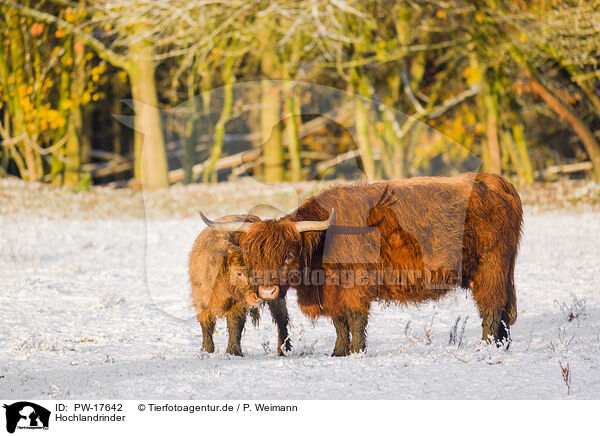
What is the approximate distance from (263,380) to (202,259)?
124cm

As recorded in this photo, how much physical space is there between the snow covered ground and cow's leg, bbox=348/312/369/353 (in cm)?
9

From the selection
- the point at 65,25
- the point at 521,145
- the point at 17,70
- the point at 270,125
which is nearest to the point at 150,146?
the point at 270,125

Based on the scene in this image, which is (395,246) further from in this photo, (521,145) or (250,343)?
(521,145)

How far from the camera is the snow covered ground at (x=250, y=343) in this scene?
4352 millimetres

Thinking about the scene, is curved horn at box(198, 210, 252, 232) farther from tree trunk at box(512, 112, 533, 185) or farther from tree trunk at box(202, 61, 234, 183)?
tree trunk at box(512, 112, 533, 185)

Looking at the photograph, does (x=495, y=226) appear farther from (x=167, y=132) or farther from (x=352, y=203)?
(x=167, y=132)

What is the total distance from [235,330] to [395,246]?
129 centimetres

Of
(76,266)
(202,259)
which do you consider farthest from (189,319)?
(76,266)

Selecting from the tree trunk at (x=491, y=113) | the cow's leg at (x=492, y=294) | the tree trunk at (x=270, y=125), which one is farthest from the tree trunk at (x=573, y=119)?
the cow's leg at (x=492, y=294)

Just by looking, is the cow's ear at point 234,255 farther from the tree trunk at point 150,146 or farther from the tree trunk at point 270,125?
the tree trunk at point 270,125

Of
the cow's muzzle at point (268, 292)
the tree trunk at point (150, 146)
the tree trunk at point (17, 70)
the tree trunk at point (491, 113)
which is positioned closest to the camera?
the cow's muzzle at point (268, 292)

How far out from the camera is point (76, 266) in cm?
867
